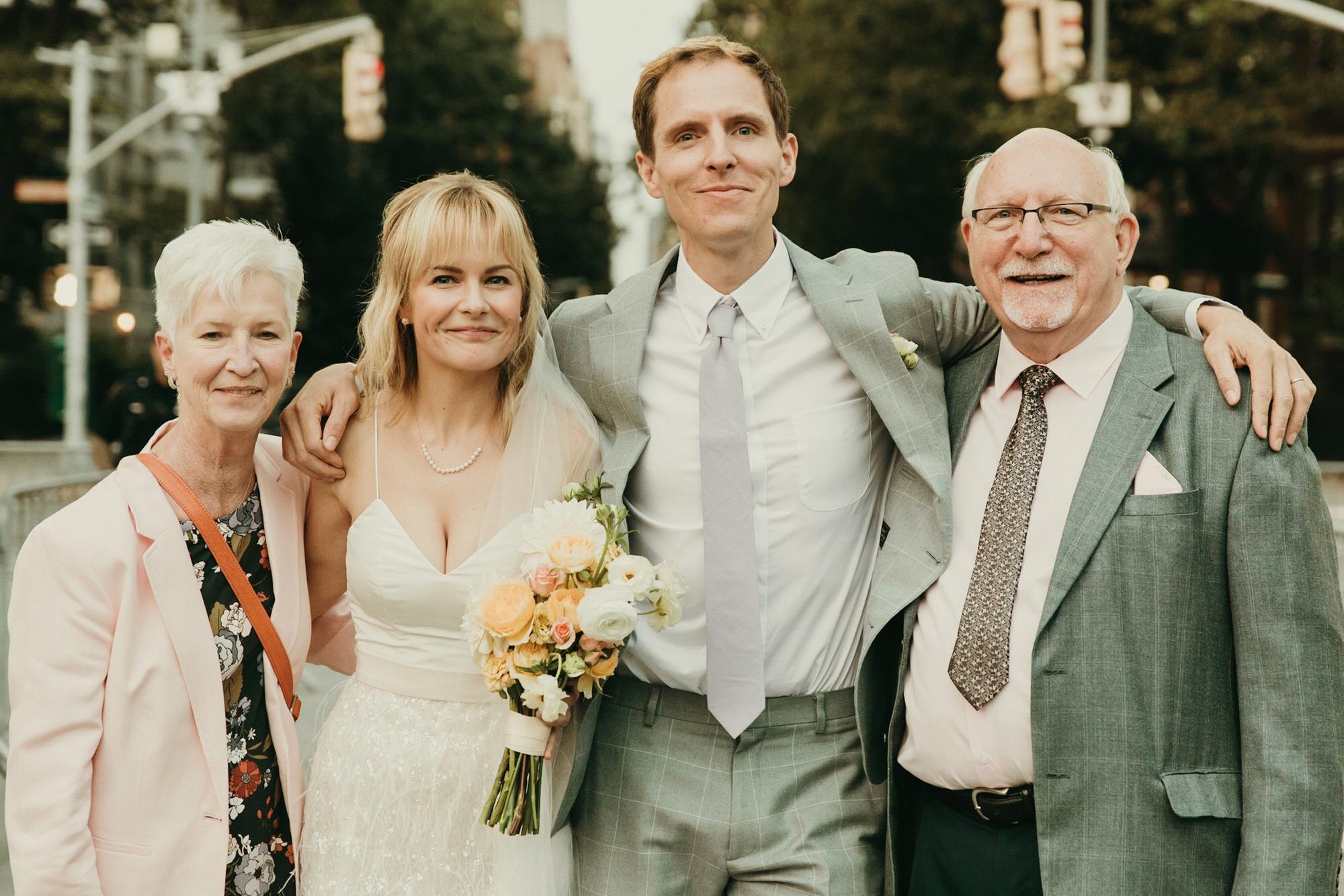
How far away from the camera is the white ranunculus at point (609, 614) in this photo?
9.93 feet

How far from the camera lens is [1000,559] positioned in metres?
3.15

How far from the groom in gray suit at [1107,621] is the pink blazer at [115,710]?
1.77 m

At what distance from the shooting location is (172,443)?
3389 millimetres

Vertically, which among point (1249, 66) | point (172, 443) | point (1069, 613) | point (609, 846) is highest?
point (1249, 66)

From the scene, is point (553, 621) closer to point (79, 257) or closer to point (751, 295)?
point (751, 295)

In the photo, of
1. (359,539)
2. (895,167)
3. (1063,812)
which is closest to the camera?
(1063,812)

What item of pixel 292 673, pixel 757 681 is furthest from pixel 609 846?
pixel 292 673

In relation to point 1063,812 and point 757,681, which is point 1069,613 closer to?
point 1063,812

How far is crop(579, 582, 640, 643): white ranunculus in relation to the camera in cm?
303

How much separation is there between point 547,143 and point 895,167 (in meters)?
15.3

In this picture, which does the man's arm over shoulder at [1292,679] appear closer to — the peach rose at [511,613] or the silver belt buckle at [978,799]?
the silver belt buckle at [978,799]

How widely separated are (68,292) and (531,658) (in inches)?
662

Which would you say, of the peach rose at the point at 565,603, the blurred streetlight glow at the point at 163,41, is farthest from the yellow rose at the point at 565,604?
the blurred streetlight glow at the point at 163,41

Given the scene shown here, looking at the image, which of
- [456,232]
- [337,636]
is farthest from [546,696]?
[456,232]
